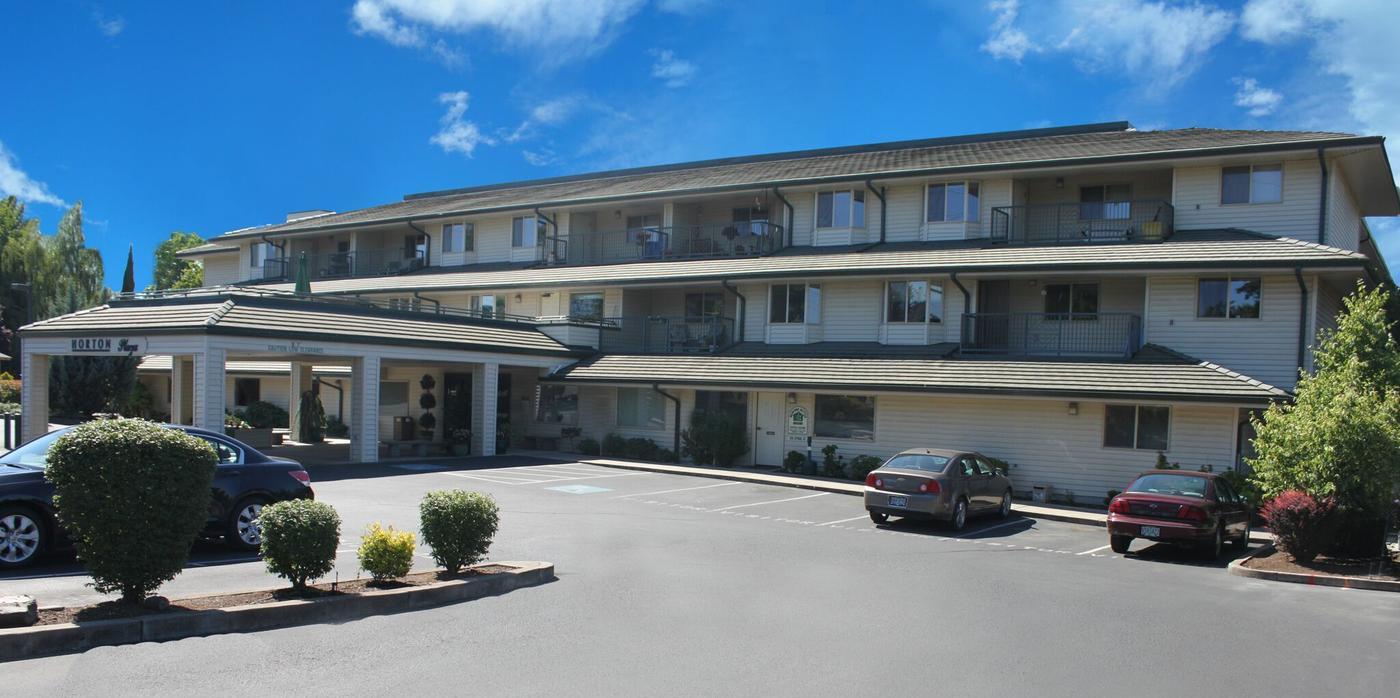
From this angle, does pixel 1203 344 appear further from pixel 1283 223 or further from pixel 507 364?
pixel 507 364

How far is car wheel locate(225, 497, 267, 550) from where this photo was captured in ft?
41.4

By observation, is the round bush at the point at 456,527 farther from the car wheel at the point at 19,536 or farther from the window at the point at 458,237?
the window at the point at 458,237

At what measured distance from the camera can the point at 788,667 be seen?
26.7 ft

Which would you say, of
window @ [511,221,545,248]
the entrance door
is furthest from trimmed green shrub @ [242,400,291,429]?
the entrance door

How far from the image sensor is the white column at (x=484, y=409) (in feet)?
97.2

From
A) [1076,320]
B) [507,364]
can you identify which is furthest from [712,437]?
[1076,320]

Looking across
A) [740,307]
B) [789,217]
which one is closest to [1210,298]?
[789,217]

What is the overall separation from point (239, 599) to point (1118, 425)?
66.0ft

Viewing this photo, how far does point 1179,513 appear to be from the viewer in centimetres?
1570

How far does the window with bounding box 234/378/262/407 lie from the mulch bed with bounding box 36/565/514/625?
35.5 metres

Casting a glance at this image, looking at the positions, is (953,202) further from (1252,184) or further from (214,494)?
(214,494)

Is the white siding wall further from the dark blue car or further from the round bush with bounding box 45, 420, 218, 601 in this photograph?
the round bush with bounding box 45, 420, 218, 601

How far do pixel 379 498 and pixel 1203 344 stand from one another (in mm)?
19344

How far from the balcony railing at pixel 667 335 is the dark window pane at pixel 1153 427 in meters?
13.0
